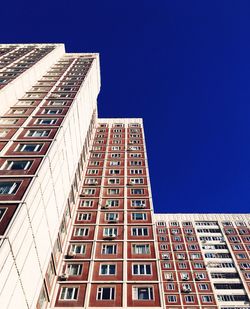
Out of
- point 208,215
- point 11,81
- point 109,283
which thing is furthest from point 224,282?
point 11,81

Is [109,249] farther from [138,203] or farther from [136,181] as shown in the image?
[136,181]

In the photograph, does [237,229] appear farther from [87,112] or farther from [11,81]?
[11,81]

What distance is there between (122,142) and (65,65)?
807 inches

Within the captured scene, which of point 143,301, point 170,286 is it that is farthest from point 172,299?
point 143,301

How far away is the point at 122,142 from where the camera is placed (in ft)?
177

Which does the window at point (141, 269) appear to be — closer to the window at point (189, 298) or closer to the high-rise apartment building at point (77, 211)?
the high-rise apartment building at point (77, 211)

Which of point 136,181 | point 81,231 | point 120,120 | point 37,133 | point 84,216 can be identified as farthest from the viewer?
point 120,120

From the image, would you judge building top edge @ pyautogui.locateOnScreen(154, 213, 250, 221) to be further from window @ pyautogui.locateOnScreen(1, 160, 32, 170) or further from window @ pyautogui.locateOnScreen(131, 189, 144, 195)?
window @ pyautogui.locateOnScreen(1, 160, 32, 170)

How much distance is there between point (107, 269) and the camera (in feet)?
94.3

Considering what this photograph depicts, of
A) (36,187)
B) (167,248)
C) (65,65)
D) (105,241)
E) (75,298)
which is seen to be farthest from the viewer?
(167,248)

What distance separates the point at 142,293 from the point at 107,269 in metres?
4.50

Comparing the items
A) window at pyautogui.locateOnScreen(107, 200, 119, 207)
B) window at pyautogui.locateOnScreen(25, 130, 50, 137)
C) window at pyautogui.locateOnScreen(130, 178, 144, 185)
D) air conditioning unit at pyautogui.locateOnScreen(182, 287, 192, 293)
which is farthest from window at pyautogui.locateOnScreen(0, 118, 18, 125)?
air conditioning unit at pyautogui.locateOnScreen(182, 287, 192, 293)

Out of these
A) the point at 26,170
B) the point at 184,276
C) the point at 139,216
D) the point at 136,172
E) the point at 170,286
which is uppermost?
the point at 136,172

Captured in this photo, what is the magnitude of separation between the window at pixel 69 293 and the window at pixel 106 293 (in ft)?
7.23
